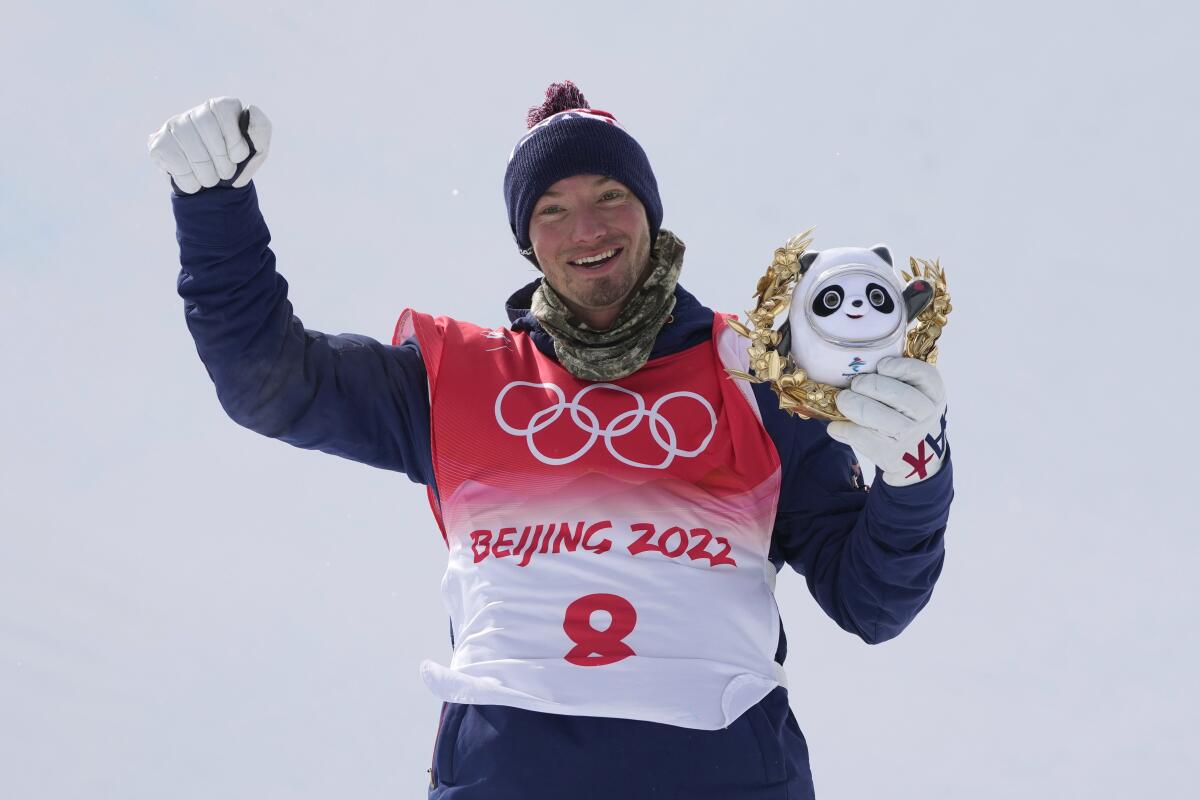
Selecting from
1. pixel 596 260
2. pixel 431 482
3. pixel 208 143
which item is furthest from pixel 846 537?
pixel 208 143

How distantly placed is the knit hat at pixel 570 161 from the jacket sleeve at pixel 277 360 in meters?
0.60

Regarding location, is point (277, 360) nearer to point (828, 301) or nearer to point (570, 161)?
point (570, 161)

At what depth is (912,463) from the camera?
381cm

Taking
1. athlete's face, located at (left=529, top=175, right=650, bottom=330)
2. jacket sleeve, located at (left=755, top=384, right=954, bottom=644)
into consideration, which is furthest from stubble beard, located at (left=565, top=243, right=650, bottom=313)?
jacket sleeve, located at (left=755, top=384, right=954, bottom=644)

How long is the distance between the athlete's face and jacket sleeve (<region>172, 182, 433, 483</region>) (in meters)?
0.54

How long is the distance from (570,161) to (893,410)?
1.54 m

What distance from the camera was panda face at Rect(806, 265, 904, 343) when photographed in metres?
3.55

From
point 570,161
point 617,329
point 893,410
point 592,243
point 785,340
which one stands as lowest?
point 893,410

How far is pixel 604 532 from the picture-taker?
4105 mm

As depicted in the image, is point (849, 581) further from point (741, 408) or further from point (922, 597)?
point (741, 408)

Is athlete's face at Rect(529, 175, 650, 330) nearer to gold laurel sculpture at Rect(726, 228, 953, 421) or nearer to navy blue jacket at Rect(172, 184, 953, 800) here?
navy blue jacket at Rect(172, 184, 953, 800)

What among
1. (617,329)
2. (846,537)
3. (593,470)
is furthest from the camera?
(617,329)

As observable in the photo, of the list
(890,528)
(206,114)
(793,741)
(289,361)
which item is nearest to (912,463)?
(890,528)

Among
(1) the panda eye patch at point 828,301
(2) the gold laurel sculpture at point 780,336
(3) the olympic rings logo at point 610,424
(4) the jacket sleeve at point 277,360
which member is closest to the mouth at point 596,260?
(3) the olympic rings logo at point 610,424
